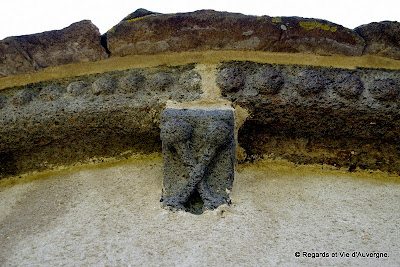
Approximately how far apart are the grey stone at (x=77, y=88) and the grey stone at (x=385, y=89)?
1.27 m

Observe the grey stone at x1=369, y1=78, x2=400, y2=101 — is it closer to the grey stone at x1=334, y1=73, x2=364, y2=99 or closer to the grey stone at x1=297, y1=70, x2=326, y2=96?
the grey stone at x1=334, y1=73, x2=364, y2=99

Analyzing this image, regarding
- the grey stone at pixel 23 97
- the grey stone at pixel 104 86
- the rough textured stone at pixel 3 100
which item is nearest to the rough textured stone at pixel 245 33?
the grey stone at pixel 104 86

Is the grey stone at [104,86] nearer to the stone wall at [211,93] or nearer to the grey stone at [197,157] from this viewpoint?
the stone wall at [211,93]

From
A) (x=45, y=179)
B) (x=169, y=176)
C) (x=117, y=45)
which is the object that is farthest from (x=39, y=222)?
(x=117, y=45)

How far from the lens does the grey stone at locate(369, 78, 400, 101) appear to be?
62.8 inches

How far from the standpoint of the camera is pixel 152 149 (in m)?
1.81

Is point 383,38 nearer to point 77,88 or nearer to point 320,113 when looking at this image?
point 320,113

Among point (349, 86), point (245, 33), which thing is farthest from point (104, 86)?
point (349, 86)

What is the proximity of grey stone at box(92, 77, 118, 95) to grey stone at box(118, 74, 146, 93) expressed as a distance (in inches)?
1.3

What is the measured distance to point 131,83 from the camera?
1.71 metres

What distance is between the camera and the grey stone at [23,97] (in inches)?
69.8

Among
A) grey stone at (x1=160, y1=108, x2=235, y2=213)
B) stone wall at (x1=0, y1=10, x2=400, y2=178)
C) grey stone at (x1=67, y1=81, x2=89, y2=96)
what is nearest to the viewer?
grey stone at (x1=160, y1=108, x2=235, y2=213)

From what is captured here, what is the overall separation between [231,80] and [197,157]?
1.23ft

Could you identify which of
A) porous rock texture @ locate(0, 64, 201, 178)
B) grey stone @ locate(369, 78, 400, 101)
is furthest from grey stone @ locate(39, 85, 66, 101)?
grey stone @ locate(369, 78, 400, 101)
